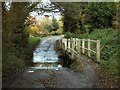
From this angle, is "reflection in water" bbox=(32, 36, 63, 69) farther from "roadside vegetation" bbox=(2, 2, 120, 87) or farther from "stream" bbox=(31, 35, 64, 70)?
"roadside vegetation" bbox=(2, 2, 120, 87)

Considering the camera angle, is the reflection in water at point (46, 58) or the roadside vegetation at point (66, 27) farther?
the reflection in water at point (46, 58)

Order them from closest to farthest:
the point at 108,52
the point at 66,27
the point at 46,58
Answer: the point at 108,52 < the point at 46,58 < the point at 66,27

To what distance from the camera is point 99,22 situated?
62.3ft

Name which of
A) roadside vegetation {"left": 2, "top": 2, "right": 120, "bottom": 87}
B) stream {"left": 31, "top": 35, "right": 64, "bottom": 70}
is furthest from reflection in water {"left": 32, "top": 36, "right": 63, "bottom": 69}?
roadside vegetation {"left": 2, "top": 2, "right": 120, "bottom": 87}

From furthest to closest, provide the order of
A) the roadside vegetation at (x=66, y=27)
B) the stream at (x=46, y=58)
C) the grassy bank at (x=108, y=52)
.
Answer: the stream at (x=46, y=58)
the roadside vegetation at (x=66, y=27)
the grassy bank at (x=108, y=52)

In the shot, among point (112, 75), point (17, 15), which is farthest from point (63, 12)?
point (112, 75)

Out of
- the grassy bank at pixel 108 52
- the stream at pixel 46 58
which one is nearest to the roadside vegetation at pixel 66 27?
the grassy bank at pixel 108 52

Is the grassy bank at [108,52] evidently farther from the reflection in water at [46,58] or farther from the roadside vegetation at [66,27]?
the reflection in water at [46,58]

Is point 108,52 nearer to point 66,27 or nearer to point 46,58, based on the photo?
point 46,58

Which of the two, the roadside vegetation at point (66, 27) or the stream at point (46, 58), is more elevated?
the roadside vegetation at point (66, 27)

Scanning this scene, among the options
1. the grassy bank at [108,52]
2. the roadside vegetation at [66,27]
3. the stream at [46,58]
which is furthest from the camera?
the stream at [46,58]

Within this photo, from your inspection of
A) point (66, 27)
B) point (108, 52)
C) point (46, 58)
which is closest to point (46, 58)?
point (46, 58)

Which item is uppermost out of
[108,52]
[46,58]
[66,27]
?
[66,27]

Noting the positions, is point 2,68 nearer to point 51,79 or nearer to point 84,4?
point 51,79
